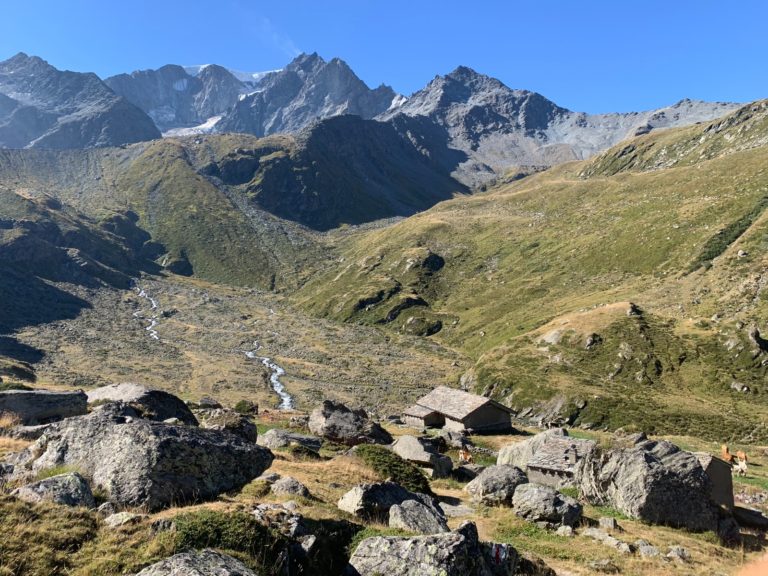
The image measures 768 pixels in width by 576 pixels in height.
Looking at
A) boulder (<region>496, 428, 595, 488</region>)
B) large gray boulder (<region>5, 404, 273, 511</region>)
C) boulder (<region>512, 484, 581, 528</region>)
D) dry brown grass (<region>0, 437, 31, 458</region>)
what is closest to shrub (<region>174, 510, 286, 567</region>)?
large gray boulder (<region>5, 404, 273, 511</region>)

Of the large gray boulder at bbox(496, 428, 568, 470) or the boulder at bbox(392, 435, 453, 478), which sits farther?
the large gray boulder at bbox(496, 428, 568, 470)

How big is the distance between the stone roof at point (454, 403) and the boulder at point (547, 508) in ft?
113

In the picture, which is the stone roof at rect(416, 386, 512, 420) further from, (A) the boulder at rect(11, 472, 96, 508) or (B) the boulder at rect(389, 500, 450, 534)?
(A) the boulder at rect(11, 472, 96, 508)

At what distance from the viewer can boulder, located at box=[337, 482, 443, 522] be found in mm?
17703

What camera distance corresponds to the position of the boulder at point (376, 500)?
17703mm

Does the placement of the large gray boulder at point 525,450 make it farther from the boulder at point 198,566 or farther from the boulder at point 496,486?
the boulder at point 198,566

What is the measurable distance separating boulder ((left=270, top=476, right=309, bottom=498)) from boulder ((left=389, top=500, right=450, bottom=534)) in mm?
3789

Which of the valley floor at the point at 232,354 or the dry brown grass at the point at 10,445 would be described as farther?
the valley floor at the point at 232,354

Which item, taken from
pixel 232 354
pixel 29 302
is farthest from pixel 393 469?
pixel 29 302

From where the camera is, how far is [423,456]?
3322 cm

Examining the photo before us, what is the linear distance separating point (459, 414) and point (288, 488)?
41.9m

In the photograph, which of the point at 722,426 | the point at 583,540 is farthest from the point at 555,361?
the point at 583,540

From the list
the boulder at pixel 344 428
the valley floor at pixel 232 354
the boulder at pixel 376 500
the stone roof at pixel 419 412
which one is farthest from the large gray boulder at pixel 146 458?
the valley floor at pixel 232 354

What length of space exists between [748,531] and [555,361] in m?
68.2
